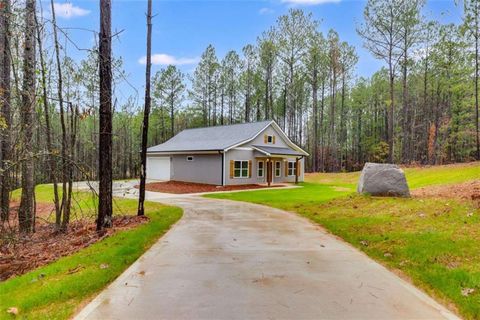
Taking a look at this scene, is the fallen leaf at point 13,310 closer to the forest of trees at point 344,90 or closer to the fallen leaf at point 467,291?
the fallen leaf at point 467,291

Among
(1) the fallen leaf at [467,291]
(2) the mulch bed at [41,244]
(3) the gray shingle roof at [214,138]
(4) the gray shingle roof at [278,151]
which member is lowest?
(2) the mulch bed at [41,244]

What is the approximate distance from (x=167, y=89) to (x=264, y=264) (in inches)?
1381

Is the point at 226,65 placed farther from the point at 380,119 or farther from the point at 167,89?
the point at 380,119

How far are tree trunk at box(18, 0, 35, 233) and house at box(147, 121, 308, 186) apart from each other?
13588mm

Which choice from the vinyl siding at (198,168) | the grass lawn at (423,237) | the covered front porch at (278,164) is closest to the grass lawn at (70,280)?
the grass lawn at (423,237)

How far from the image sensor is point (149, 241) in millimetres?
6523

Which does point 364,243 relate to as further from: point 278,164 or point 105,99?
point 278,164

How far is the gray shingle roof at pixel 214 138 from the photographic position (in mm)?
23203


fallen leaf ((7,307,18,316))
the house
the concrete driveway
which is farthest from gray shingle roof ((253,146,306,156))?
fallen leaf ((7,307,18,316))

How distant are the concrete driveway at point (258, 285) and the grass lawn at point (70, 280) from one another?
0.71ft

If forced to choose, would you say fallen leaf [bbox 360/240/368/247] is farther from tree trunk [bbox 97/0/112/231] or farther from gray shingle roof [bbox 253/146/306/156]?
gray shingle roof [bbox 253/146/306/156]

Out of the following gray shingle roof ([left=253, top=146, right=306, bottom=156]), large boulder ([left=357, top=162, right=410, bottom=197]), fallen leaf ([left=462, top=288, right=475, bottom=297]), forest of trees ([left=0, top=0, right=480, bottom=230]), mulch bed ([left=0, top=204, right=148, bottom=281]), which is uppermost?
forest of trees ([left=0, top=0, right=480, bottom=230])

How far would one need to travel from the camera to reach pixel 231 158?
21766 millimetres

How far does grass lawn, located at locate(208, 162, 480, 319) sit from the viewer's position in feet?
13.3
